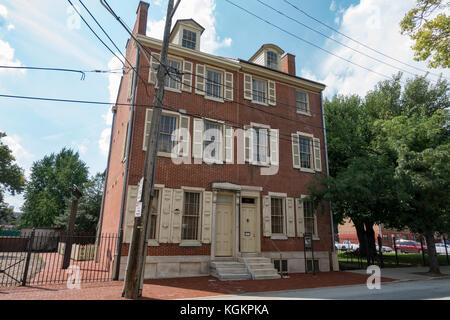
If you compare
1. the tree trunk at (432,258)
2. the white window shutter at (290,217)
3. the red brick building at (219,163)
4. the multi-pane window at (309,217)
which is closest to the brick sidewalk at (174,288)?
the red brick building at (219,163)

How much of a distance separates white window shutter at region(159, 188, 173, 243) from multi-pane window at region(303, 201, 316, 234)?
25.9 feet

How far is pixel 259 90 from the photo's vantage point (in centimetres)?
1656

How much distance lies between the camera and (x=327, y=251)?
619 inches

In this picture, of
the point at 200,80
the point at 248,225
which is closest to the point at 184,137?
the point at 200,80

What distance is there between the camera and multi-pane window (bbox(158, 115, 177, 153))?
12961 mm

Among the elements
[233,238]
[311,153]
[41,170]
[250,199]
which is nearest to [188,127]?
[250,199]

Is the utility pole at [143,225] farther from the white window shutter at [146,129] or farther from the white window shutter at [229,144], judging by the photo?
the white window shutter at [229,144]

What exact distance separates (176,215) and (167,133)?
3848mm

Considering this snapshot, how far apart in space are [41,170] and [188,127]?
4541 cm

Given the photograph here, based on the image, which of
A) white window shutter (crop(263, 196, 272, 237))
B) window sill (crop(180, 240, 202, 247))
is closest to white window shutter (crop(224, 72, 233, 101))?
white window shutter (crop(263, 196, 272, 237))

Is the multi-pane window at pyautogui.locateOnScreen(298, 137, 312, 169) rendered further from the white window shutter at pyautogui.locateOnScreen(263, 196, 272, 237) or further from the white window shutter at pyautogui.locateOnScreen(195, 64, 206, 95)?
the white window shutter at pyautogui.locateOnScreen(195, 64, 206, 95)

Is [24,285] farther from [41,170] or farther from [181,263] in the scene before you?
[41,170]

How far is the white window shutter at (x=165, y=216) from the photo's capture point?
39.1ft

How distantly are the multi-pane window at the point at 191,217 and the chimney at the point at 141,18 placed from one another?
8.75 meters
